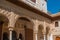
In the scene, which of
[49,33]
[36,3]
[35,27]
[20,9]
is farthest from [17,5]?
[49,33]

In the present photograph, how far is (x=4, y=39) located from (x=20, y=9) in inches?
212

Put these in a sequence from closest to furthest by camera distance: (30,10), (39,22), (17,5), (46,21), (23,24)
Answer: (17,5)
(30,10)
(39,22)
(46,21)
(23,24)

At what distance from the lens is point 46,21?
18812 mm

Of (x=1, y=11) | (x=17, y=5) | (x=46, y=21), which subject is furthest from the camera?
(x=46, y=21)

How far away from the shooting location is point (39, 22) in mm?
17531

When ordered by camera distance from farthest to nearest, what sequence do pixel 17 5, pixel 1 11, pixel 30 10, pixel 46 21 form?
pixel 46 21 → pixel 30 10 → pixel 17 5 → pixel 1 11

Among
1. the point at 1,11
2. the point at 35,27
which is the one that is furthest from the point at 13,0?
the point at 35,27

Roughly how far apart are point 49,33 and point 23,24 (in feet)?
10.9

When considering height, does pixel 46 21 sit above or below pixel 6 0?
below

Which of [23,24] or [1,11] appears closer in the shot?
[1,11]

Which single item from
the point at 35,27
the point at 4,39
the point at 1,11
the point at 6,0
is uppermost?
the point at 6,0

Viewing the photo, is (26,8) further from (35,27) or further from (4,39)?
(4,39)

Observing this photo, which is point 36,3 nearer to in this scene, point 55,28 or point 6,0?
point 55,28

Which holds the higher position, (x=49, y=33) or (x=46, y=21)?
(x=46, y=21)
